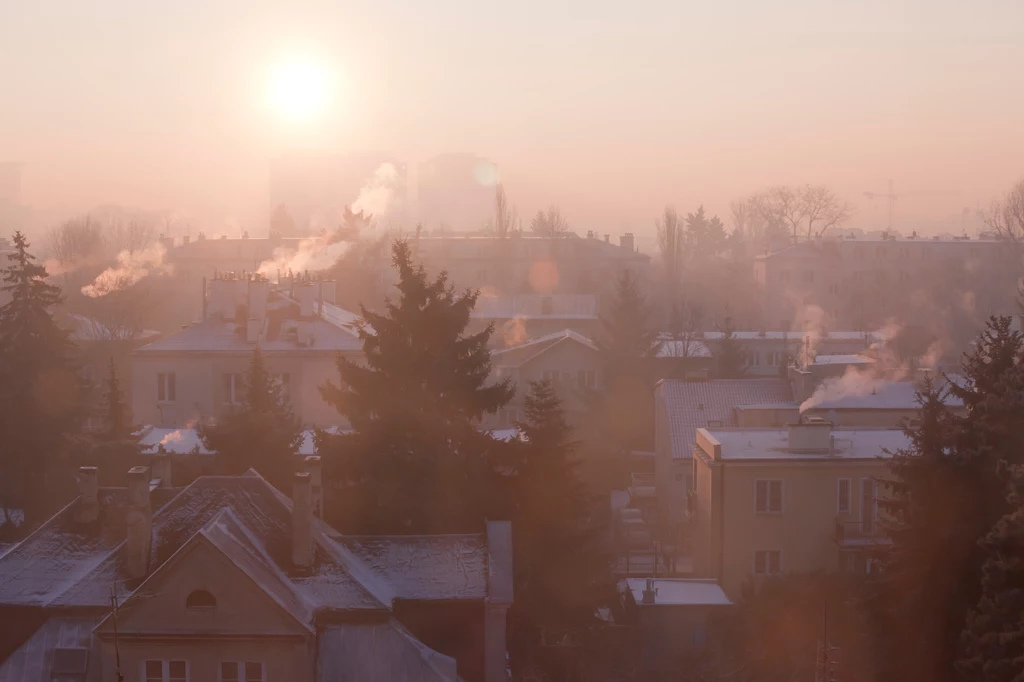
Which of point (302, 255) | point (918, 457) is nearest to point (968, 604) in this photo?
point (918, 457)

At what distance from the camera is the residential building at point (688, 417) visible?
30625 millimetres

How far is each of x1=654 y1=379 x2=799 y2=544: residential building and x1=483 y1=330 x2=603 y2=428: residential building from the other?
7.10 metres

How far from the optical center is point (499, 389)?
2097 centimetres

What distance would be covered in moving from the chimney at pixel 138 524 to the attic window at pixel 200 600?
3.93ft

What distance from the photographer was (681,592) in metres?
23.4

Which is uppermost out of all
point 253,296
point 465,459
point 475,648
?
point 253,296

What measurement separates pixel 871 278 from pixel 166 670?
222 feet

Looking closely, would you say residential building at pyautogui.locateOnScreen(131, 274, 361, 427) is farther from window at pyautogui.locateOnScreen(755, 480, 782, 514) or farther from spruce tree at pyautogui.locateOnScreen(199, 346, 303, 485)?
window at pyautogui.locateOnScreen(755, 480, 782, 514)

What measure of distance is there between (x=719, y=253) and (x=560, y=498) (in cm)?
7682

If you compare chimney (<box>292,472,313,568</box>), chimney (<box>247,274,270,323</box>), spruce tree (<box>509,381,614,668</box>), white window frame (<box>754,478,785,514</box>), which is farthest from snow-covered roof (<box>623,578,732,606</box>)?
chimney (<box>247,274,270,323</box>)

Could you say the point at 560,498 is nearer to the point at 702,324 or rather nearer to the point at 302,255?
the point at 302,255

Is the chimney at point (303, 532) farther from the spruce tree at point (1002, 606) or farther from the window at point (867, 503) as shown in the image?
the window at point (867, 503)

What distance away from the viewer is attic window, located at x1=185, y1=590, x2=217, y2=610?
13.0 m

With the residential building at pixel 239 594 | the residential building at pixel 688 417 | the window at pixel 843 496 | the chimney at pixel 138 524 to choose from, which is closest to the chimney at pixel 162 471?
the residential building at pixel 239 594
